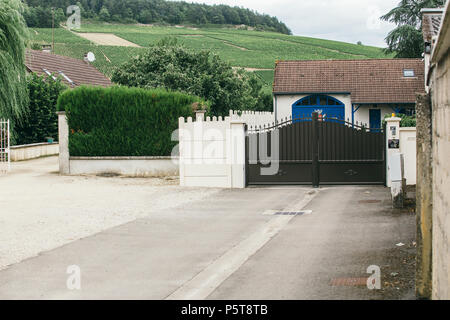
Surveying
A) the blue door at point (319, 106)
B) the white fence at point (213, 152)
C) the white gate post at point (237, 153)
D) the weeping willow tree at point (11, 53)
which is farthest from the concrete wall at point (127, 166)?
the blue door at point (319, 106)

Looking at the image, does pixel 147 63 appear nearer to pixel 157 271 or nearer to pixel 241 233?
pixel 241 233

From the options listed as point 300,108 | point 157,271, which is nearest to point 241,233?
point 157,271

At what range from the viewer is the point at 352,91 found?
42.2 m

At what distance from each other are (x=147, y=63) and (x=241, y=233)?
28565mm

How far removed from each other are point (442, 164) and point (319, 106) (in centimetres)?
3865

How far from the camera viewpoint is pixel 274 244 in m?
9.86

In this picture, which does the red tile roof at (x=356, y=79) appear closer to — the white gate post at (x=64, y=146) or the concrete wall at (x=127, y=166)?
the concrete wall at (x=127, y=166)

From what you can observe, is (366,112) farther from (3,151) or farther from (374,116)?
(3,151)

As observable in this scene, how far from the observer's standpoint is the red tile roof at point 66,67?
142 feet

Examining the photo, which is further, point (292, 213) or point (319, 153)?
point (319, 153)

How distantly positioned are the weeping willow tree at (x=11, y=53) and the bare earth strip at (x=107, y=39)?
54994 mm

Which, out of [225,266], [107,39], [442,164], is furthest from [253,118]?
[107,39]

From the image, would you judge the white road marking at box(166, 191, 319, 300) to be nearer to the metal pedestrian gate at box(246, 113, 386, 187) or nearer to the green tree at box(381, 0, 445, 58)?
the metal pedestrian gate at box(246, 113, 386, 187)

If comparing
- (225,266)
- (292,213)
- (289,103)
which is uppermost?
(289,103)
